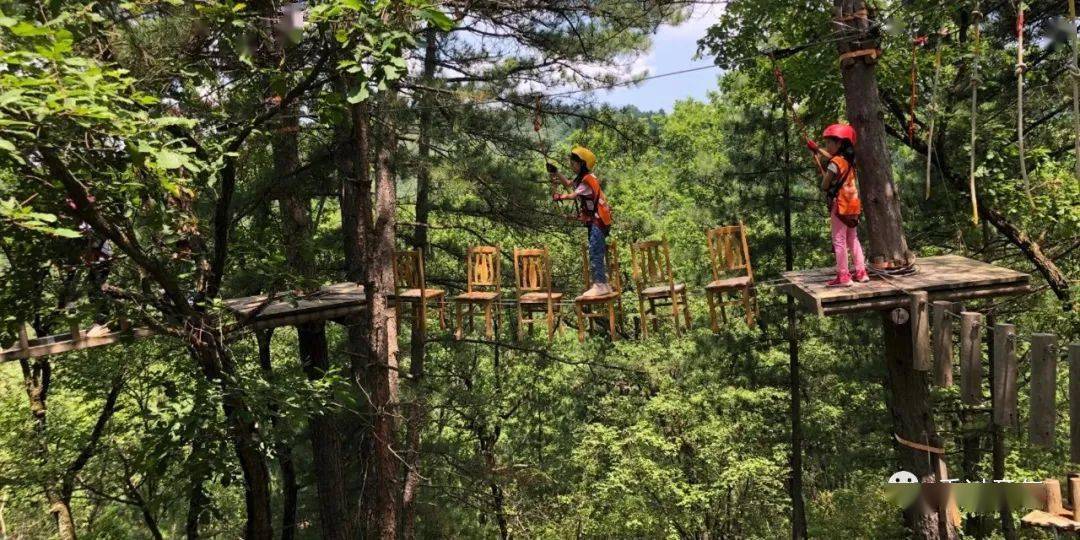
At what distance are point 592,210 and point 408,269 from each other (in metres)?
2.51

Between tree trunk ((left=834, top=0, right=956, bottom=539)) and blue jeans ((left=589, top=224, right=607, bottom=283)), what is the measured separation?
101 inches

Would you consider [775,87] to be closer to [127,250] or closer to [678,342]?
[678,342]

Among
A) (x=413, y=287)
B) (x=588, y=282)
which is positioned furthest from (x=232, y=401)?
(x=588, y=282)

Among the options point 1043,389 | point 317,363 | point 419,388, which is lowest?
point 419,388

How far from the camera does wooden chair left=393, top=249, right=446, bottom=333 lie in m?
7.66

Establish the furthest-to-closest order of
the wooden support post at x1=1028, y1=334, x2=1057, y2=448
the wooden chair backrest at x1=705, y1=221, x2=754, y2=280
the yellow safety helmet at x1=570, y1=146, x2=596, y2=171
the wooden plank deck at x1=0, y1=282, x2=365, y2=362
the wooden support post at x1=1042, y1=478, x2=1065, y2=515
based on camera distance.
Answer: the yellow safety helmet at x1=570, y1=146, x2=596, y2=171 → the wooden chair backrest at x1=705, y1=221, x2=754, y2=280 → the wooden support post at x1=1042, y1=478, x2=1065, y2=515 → the wooden plank deck at x1=0, y1=282, x2=365, y2=362 → the wooden support post at x1=1028, y1=334, x2=1057, y2=448

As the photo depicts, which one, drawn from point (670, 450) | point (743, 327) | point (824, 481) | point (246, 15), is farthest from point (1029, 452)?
point (246, 15)

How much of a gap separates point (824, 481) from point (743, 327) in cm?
849

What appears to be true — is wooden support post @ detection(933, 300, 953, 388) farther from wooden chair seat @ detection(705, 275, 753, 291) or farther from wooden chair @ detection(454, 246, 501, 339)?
wooden chair @ detection(454, 246, 501, 339)

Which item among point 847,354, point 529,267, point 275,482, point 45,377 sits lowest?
point 275,482

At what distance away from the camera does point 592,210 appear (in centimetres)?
715

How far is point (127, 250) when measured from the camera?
4324mm

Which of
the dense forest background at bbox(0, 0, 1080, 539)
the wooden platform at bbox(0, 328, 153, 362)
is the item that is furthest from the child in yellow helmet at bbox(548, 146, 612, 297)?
the wooden platform at bbox(0, 328, 153, 362)

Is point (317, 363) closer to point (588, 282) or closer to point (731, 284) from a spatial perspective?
point (588, 282)
